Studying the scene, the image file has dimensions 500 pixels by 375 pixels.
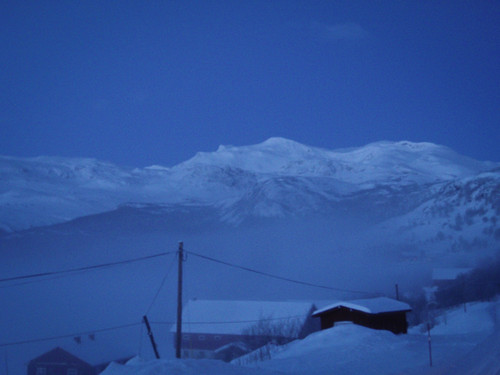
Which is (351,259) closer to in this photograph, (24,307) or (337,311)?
(24,307)

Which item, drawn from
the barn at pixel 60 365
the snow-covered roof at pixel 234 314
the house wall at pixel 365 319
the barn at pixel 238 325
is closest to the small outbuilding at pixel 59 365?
the barn at pixel 60 365

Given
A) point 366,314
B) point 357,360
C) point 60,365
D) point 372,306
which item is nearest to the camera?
point 357,360

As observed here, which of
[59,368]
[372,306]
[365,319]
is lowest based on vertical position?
[59,368]

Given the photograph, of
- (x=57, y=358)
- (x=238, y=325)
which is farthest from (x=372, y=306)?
(x=238, y=325)

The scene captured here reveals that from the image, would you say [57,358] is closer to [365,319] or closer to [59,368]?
[59,368]

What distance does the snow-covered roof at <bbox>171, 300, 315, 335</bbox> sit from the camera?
173 ft

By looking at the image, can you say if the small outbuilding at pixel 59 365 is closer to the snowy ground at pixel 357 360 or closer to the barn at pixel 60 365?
the barn at pixel 60 365

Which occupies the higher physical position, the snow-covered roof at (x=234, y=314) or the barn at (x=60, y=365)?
the snow-covered roof at (x=234, y=314)

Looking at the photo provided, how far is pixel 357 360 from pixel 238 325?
125 ft

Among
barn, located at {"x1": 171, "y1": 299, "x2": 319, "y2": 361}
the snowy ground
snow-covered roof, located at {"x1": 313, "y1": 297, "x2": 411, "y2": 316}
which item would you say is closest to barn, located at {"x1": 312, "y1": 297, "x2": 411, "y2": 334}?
snow-covered roof, located at {"x1": 313, "y1": 297, "x2": 411, "y2": 316}

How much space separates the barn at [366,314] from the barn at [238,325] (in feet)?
56.9

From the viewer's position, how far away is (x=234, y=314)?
58.0 meters

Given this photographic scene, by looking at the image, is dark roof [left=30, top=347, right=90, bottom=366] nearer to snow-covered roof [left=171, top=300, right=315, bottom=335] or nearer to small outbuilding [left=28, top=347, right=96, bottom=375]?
small outbuilding [left=28, top=347, right=96, bottom=375]

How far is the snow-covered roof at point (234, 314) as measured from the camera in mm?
52812
